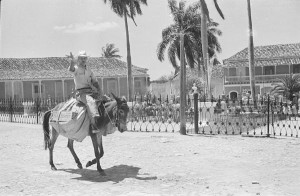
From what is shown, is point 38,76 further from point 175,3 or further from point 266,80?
point 266,80

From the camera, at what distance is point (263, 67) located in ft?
151

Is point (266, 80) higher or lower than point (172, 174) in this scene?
higher

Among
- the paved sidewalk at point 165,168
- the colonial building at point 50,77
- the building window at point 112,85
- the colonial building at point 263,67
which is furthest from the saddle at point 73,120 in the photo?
the building window at point 112,85

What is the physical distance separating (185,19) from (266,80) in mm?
12746

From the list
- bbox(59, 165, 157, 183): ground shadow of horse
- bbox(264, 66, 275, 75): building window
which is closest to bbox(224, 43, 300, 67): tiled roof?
bbox(264, 66, 275, 75): building window

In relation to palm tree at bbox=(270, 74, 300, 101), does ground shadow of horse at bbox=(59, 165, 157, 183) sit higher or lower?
lower

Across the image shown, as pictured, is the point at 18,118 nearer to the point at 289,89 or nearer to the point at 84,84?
the point at 289,89

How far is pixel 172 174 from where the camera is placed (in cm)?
729

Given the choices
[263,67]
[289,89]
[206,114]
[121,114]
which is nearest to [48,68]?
[263,67]

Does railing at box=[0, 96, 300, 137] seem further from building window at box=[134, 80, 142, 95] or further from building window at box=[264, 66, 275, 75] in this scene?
building window at box=[264, 66, 275, 75]

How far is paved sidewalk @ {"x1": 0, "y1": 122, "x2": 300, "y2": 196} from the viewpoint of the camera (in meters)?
6.23

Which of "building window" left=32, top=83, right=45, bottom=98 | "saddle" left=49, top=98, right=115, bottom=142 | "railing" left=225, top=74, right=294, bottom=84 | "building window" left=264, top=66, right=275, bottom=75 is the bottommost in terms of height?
"saddle" left=49, top=98, right=115, bottom=142

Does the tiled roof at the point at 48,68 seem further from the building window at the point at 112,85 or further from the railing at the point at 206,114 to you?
the railing at the point at 206,114

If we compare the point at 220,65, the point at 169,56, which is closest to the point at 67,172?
the point at 169,56
